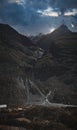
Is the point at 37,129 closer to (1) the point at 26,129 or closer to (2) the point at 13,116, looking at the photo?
(1) the point at 26,129

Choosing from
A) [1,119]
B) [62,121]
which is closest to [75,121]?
[62,121]

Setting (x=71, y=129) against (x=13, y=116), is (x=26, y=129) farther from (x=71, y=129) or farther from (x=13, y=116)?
(x=13, y=116)

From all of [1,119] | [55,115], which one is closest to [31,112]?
[55,115]

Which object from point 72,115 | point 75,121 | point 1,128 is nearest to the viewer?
point 1,128

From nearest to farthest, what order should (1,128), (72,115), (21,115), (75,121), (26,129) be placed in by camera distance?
(1,128)
(26,129)
(75,121)
(72,115)
(21,115)

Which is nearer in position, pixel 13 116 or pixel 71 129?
pixel 71 129

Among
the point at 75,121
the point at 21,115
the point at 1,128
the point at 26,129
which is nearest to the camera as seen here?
the point at 1,128

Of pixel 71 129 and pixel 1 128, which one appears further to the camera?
pixel 71 129
